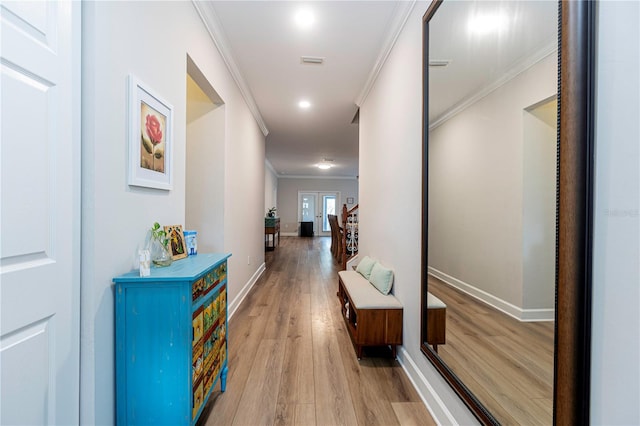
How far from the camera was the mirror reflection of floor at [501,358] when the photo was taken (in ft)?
2.97

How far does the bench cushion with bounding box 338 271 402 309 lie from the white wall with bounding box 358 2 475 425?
0.29ft

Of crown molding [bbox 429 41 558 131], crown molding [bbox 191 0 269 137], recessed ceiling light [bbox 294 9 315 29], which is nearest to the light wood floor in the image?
crown molding [bbox 429 41 558 131]

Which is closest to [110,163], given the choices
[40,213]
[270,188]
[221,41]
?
[40,213]

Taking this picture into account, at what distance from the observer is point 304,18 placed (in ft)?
6.99

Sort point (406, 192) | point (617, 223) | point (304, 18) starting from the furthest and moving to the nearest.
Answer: point (304, 18) < point (406, 192) < point (617, 223)

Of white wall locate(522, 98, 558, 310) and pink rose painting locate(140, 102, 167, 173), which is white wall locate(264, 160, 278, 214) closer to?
pink rose painting locate(140, 102, 167, 173)

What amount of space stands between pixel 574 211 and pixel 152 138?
6.00ft

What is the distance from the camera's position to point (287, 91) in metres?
3.44

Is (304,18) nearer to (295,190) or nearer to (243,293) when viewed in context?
(243,293)

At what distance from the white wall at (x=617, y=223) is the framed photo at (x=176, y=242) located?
1.81 meters

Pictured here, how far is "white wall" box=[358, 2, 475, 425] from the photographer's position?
5.32 ft

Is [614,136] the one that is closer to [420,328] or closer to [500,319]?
[500,319]

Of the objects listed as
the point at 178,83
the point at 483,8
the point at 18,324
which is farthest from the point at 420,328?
the point at 178,83

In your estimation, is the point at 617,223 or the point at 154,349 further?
the point at 154,349
